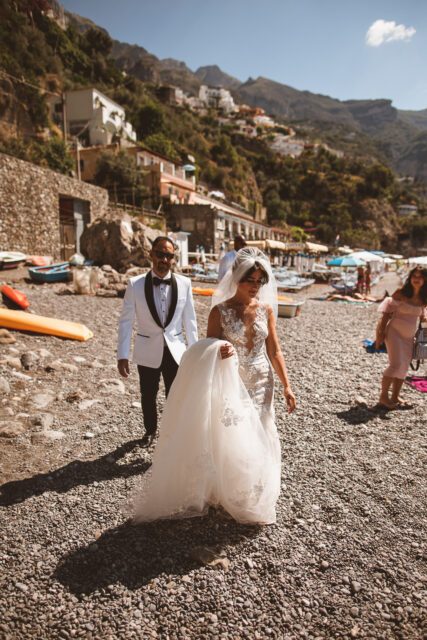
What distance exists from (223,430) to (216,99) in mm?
178641

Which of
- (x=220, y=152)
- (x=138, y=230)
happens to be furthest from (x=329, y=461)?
(x=220, y=152)

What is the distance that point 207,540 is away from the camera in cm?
287

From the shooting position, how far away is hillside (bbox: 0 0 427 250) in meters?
35.8

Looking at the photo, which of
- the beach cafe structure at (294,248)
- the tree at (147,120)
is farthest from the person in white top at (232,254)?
the tree at (147,120)

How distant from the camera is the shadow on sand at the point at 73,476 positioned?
3.40 metres

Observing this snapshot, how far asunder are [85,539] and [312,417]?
11.0 feet

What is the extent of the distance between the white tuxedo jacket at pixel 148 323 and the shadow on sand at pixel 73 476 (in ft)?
3.56

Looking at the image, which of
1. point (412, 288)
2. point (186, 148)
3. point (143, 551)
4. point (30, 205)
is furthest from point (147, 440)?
point (186, 148)

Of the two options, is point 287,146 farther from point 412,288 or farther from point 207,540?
point 207,540

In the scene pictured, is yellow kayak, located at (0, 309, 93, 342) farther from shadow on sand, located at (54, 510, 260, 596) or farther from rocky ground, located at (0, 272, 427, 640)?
shadow on sand, located at (54, 510, 260, 596)

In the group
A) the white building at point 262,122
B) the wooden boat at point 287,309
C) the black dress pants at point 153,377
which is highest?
the white building at point 262,122

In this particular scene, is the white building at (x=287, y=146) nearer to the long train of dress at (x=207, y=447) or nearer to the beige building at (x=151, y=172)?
the beige building at (x=151, y=172)

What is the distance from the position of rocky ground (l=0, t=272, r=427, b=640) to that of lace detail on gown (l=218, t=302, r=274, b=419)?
105 cm

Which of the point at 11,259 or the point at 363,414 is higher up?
the point at 11,259
